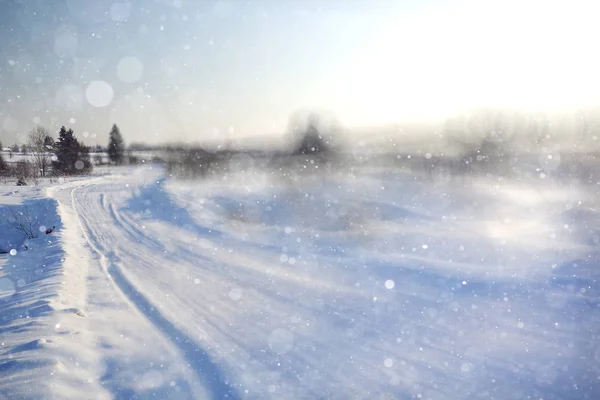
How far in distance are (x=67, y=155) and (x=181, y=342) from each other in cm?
4503

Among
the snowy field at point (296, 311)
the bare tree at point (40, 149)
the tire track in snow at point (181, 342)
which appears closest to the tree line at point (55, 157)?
the bare tree at point (40, 149)

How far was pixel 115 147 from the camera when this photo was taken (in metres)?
59.0

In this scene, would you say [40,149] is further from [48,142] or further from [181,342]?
[181,342]

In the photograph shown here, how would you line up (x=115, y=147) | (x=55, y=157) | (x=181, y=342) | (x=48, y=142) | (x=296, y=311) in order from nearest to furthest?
(x=181, y=342) → (x=296, y=311) → (x=55, y=157) → (x=48, y=142) → (x=115, y=147)

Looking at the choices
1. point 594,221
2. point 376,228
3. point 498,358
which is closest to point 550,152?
point 594,221

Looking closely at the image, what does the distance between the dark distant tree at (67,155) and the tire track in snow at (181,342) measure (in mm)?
38881

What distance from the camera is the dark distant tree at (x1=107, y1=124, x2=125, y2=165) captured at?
190 ft

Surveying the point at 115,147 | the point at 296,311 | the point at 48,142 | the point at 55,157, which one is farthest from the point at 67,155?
the point at 296,311

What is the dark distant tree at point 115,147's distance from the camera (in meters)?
57.9

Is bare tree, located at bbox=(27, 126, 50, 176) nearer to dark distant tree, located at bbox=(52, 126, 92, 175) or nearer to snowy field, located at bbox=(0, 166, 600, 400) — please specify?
dark distant tree, located at bbox=(52, 126, 92, 175)

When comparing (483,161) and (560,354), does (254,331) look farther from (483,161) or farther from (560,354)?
(483,161)

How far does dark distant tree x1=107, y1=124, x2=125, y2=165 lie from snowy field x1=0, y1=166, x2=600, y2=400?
1779 inches

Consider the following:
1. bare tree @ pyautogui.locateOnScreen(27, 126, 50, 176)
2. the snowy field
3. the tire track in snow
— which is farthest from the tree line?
the tire track in snow

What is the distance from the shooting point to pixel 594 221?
1780 cm
